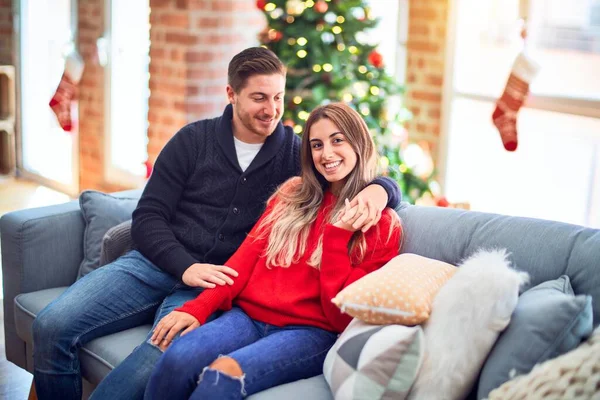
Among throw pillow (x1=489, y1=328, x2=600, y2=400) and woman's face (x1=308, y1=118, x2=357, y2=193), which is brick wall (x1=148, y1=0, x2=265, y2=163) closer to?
woman's face (x1=308, y1=118, x2=357, y2=193)

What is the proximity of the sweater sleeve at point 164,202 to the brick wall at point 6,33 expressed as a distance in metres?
4.56

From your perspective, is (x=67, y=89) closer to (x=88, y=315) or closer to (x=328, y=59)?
(x=328, y=59)

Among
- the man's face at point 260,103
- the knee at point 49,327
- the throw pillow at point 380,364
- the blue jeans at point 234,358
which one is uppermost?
the man's face at point 260,103

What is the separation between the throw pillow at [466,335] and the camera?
1.83m

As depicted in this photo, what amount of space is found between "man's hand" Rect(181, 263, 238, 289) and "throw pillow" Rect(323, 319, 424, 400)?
1.74 feet

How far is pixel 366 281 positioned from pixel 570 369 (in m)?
0.55

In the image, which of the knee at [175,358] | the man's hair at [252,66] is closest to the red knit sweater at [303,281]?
the knee at [175,358]

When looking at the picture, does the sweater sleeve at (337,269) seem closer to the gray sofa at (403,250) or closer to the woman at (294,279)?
the woman at (294,279)

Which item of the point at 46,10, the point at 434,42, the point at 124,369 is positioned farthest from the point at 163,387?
the point at 46,10

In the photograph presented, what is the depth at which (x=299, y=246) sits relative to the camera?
2332 millimetres

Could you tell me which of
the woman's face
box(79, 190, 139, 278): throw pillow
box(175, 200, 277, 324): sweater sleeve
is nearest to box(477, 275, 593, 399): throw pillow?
the woman's face

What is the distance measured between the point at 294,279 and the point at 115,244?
778 mm

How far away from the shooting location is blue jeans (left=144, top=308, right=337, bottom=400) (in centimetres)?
199

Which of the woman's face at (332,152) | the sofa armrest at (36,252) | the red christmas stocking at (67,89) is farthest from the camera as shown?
the red christmas stocking at (67,89)
